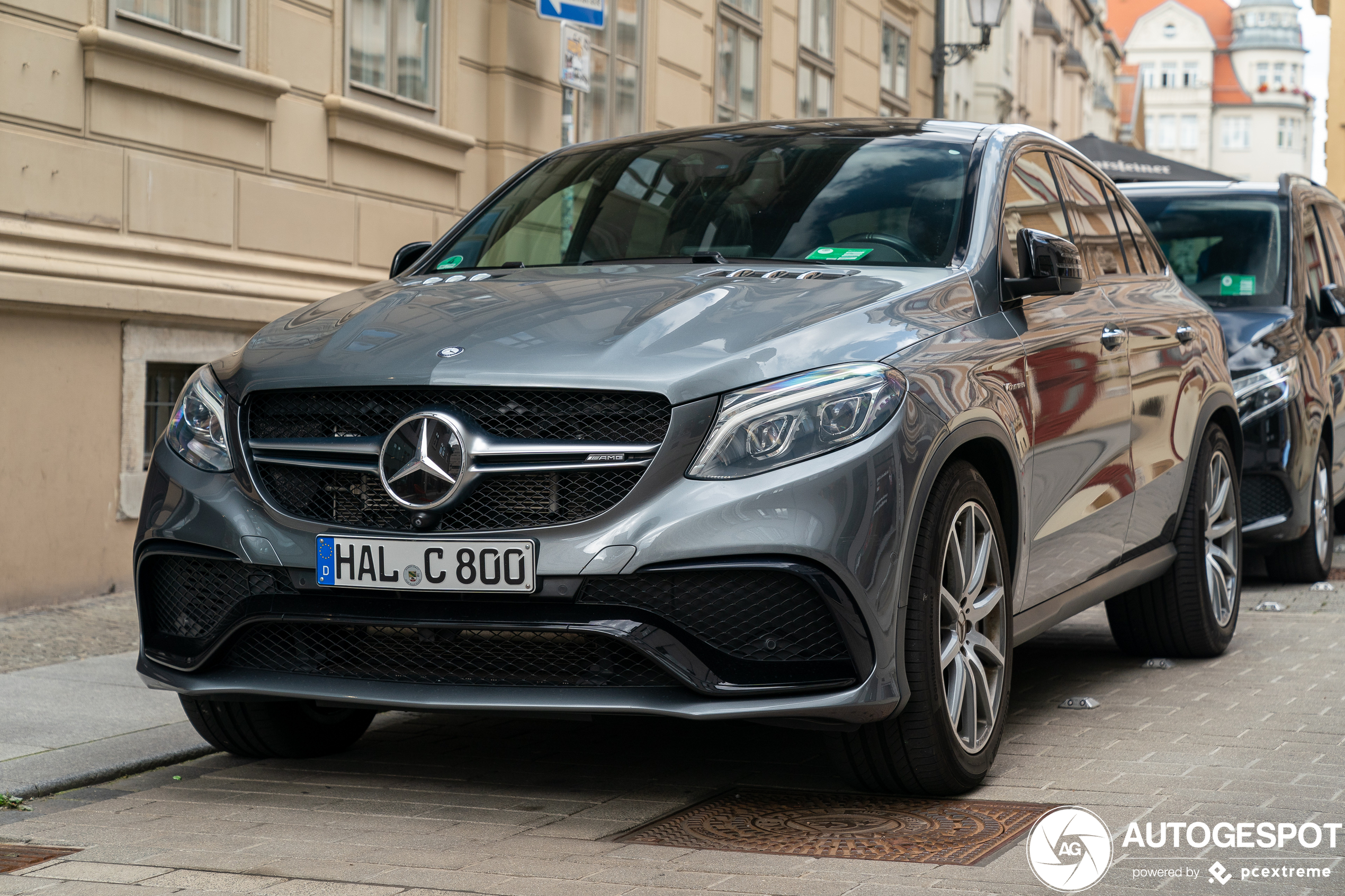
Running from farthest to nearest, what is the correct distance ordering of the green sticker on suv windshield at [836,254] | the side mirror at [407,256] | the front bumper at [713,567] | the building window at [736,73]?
the building window at [736,73] → the side mirror at [407,256] → the green sticker on suv windshield at [836,254] → the front bumper at [713,567]

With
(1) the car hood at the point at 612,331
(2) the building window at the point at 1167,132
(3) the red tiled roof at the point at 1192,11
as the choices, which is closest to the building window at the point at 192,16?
(1) the car hood at the point at 612,331

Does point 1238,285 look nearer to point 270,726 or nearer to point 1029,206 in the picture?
point 1029,206

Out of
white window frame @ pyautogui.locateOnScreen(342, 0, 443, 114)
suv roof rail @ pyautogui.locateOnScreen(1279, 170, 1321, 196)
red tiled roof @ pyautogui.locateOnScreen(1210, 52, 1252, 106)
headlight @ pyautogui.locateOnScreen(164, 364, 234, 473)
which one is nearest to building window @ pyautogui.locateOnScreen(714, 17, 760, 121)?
white window frame @ pyautogui.locateOnScreen(342, 0, 443, 114)

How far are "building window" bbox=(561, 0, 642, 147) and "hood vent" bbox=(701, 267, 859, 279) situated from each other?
28.5 feet

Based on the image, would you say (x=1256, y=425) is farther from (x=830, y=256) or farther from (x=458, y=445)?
(x=458, y=445)

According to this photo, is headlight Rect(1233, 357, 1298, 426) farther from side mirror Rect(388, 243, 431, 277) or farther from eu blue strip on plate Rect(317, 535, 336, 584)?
eu blue strip on plate Rect(317, 535, 336, 584)

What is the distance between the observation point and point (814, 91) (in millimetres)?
18969

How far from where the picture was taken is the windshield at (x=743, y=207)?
491cm

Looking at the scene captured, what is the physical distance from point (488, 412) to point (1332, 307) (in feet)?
21.2

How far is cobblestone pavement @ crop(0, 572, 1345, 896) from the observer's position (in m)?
3.60

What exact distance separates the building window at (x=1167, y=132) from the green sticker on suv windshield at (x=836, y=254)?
135 meters

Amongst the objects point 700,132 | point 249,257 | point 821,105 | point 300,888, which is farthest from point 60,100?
point 821,105

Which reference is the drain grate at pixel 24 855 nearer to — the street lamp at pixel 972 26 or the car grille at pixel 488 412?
the car grille at pixel 488 412

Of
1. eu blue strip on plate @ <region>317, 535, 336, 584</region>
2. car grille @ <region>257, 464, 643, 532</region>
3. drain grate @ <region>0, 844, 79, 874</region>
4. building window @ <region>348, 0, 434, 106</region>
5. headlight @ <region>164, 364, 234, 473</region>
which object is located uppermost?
building window @ <region>348, 0, 434, 106</region>
